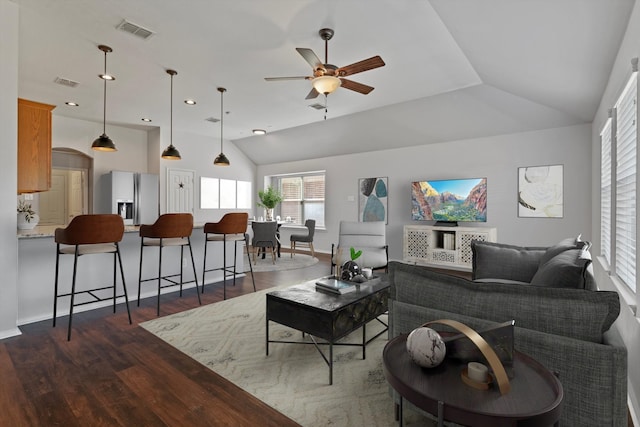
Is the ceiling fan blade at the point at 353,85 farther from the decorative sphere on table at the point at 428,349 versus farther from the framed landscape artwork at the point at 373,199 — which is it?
the framed landscape artwork at the point at 373,199

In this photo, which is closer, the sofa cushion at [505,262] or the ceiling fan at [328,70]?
the ceiling fan at [328,70]

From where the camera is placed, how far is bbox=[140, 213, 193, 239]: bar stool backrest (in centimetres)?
351

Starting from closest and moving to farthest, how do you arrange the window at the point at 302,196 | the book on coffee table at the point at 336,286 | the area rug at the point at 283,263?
the book on coffee table at the point at 336,286
the area rug at the point at 283,263
the window at the point at 302,196

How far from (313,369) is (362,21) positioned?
3.05 metres

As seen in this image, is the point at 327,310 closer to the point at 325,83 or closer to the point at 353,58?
the point at 325,83

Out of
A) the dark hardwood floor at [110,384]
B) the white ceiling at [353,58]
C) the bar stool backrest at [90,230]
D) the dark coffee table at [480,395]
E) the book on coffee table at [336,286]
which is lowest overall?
the dark hardwood floor at [110,384]

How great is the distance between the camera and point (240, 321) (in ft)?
10.7

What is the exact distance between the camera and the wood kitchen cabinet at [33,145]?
10.7 feet

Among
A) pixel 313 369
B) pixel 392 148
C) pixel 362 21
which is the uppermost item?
pixel 362 21

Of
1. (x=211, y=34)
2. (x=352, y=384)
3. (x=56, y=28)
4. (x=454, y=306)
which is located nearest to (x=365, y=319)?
(x=352, y=384)

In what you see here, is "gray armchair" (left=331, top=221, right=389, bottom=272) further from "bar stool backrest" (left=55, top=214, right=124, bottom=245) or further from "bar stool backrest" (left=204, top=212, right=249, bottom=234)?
"bar stool backrest" (left=55, top=214, right=124, bottom=245)

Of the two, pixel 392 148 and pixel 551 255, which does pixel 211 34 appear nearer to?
pixel 551 255

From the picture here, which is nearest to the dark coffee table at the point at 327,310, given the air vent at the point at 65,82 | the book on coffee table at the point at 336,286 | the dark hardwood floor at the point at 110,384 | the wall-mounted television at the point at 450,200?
the book on coffee table at the point at 336,286

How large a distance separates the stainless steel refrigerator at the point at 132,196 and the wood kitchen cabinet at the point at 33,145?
10.8ft
